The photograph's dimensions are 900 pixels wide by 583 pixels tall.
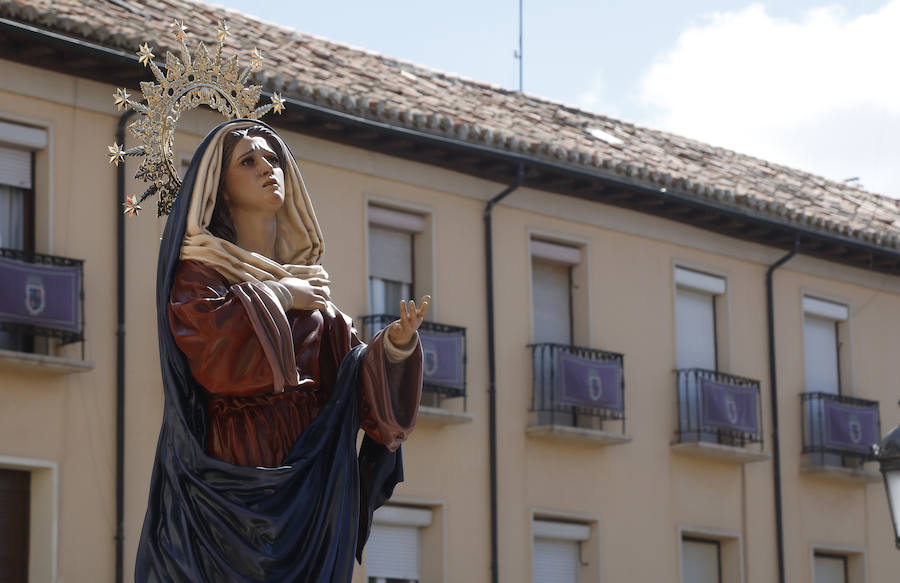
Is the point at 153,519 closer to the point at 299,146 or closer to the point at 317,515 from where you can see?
the point at 317,515

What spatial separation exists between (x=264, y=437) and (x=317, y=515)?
1.03 feet

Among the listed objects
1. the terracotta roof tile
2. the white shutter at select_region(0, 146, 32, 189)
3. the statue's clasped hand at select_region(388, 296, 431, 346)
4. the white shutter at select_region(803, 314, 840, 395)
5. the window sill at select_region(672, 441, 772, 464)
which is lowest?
the statue's clasped hand at select_region(388, 296, 431, 346)

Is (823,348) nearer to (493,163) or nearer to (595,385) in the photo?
(595,385)

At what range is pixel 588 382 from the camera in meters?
21.8

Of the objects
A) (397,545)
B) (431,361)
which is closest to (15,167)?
(431,361)

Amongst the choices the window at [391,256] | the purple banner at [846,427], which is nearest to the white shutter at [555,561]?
the window at [391,256]

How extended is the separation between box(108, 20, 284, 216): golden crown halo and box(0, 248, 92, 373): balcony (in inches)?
399

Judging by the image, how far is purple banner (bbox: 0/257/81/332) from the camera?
55.9 feet

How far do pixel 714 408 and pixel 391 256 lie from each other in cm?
466

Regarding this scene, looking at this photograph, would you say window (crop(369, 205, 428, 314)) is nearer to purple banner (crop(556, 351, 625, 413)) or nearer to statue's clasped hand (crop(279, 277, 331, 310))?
purple banner (crop(556, 351, 625, 413))

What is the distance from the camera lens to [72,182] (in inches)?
719

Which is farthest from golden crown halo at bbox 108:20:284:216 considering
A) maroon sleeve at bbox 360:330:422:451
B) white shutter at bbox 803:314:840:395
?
white shutter at bbox 803:314:840:395

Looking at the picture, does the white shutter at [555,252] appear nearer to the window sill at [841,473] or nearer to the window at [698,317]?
the window at [698,317]

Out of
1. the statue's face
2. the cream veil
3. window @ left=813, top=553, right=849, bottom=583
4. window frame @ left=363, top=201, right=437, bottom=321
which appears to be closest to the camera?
the cream veil
